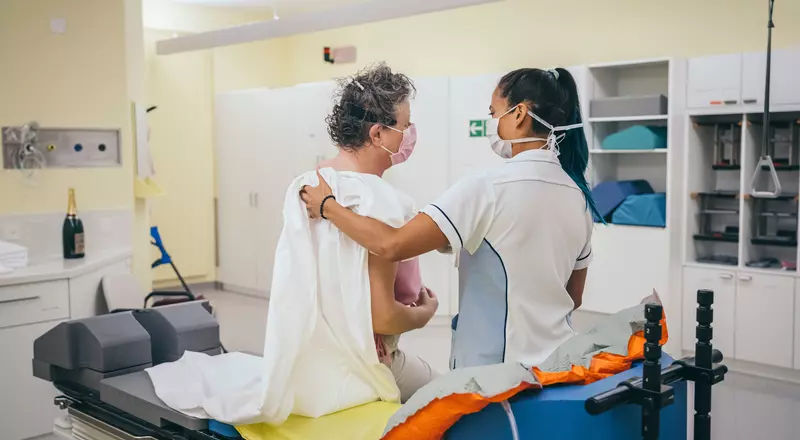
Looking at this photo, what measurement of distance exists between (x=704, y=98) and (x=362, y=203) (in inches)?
157

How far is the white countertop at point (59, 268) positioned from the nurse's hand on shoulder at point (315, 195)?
2.13 metres

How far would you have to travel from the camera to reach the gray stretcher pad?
236cm

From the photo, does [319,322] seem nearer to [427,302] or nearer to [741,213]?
[427,302]

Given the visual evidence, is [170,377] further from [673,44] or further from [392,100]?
[673,44]

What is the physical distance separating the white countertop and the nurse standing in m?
2.18

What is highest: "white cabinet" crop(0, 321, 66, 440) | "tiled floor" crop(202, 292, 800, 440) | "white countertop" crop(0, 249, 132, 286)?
"white countertop" crop(0, 249, 132, 286)

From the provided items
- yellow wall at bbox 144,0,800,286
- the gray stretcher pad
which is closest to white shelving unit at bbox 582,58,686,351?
yellow wall at bbox 144,0,800,286

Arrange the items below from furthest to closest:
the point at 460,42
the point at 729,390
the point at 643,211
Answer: the point at 460,42 → the point at 643,211 → the point at 729,390

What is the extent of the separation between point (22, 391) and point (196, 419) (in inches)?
75.4

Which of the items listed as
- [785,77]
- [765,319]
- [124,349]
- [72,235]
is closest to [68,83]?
[72,235]

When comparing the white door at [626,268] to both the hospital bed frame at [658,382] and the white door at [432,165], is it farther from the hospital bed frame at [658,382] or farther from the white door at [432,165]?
the hospital bed frame at [658,382]

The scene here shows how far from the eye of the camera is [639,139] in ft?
18.4

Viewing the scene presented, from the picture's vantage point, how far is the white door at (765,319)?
15.9 feet

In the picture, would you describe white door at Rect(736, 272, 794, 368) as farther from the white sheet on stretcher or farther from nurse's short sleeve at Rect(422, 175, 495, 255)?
nurse's short sleeve at Rect(422, 175, 495, 255)
